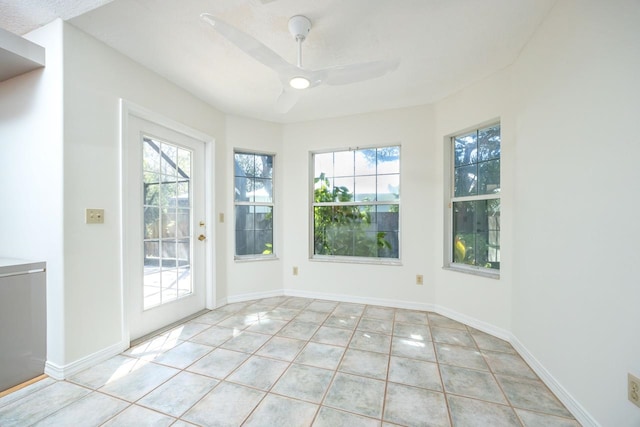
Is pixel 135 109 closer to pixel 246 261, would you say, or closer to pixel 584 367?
pixel 246 261

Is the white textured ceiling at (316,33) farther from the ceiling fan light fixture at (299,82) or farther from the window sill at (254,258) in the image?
the window sill at (254,258)

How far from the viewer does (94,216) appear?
1884 mm

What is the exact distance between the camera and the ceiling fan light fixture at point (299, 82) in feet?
5.40

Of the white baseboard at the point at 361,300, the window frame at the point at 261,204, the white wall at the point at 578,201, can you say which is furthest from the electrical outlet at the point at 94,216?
the white wall at the point at 578,201

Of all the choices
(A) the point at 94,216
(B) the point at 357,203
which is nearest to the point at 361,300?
(B) the point at 357,203

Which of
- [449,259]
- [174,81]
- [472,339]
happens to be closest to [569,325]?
[472,339]

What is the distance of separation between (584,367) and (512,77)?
216 centimetres

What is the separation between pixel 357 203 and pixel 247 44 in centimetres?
231

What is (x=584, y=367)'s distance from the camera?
1.37 m

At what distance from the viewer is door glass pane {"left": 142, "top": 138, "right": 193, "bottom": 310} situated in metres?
2.38

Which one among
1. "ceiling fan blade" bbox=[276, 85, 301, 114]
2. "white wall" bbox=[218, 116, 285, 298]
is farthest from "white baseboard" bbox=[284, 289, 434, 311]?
"ceiling fan blade" bbox=[276, 85, 301, 114]

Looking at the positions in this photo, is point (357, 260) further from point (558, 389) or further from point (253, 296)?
point (558, 389)

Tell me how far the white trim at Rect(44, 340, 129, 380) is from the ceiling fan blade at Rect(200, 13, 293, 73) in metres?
2.33

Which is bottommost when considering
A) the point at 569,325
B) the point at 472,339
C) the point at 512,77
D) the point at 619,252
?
the point at 472,339
